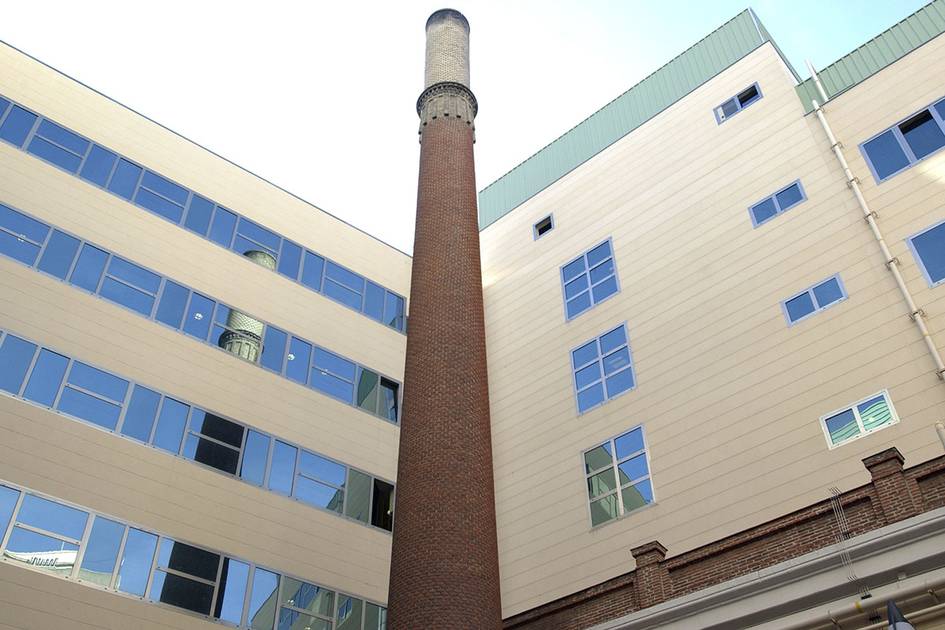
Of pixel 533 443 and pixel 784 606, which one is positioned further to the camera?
pixel 533 443

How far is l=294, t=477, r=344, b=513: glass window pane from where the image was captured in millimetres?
26703

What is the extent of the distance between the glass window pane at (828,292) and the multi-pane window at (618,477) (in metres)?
5.90

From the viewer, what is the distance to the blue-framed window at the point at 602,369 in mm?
27344

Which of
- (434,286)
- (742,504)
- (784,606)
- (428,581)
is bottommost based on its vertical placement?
(784,606)

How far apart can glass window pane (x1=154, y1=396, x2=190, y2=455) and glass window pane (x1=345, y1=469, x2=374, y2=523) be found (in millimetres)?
5568

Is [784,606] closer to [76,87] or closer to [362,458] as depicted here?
[362,458]

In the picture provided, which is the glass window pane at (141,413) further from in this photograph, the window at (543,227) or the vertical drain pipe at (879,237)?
the vertical drain pipe at (879,237)

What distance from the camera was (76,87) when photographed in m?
28.3

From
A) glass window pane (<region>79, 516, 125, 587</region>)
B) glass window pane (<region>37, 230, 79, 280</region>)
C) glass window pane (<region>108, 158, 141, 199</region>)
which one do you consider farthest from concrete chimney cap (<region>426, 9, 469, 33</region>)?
glass window pane (<region>79, 516, 125, 587</region>)

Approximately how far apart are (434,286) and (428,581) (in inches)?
347

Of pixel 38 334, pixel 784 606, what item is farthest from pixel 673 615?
pixel 38 334

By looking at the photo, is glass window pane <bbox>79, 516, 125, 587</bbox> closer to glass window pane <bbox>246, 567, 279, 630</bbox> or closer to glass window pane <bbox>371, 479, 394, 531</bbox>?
glass window pane <bbox>246, 567, 279, 630</bbox>

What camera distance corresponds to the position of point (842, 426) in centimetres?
2128

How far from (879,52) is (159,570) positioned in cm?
2392
